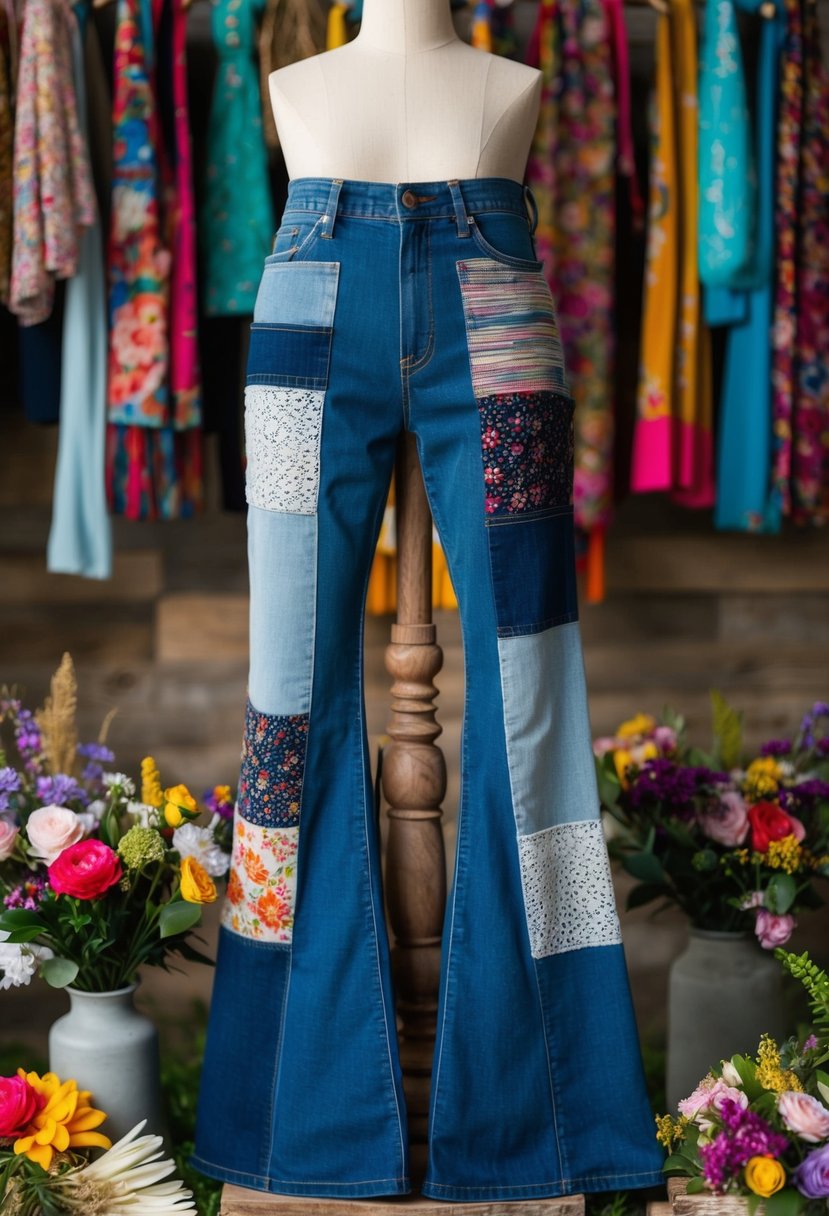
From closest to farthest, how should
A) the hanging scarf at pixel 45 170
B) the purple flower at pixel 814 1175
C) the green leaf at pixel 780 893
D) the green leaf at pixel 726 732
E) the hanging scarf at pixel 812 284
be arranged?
the purple flower at pixel 814 1175, the green leaf at pixel 780 893, the hanging scarf at pixel 45 170, the green leaf at pixel 726 732, the hanging scarf at pixel 812 284

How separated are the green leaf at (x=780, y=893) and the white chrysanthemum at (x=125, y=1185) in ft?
3.10

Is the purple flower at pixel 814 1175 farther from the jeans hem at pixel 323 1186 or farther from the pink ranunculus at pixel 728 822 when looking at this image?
the pink ranunculus at pixel 728 822

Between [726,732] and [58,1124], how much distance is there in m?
1.22

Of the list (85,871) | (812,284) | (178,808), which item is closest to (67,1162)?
(85,871)

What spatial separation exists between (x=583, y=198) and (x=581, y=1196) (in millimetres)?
1617

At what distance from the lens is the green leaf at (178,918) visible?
5.46ft

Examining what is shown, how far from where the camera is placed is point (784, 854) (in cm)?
195

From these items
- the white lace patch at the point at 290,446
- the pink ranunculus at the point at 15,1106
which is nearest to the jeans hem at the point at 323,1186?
the pink ranunculus at the point at 15,1106

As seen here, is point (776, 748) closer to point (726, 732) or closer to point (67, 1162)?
point (726, 732)

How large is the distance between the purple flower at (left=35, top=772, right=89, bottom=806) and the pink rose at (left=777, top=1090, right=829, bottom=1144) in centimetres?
103

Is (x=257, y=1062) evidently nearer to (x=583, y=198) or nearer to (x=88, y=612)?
(x=88, y=612)

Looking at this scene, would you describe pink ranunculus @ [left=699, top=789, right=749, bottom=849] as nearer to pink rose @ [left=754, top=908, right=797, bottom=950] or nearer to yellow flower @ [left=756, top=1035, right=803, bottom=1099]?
pink rose @ [left=754, top=908, right=797, bottom=950]

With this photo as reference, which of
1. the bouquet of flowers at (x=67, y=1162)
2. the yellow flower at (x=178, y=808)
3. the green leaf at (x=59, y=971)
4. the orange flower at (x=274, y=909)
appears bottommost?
the bouquet of flowers at (x=67, y=1162)

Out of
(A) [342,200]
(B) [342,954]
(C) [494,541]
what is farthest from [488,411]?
(B) [342,954]
